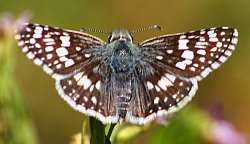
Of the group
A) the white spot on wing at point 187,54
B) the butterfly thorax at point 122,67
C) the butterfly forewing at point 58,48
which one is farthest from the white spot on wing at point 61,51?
the white spot on wing at point 187,54

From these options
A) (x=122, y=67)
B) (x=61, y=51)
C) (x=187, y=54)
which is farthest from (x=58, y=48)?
(x=187, y=54)

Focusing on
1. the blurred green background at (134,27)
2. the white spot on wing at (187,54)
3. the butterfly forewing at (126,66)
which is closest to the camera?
the butterfly forewing at (126,66)

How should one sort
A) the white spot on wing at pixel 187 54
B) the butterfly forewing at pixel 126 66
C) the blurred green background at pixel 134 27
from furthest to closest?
the blurred green background at pixel 134 27 → the white spot on wing at pixel 187 54 → the butterfly forewing at pixel 126 66

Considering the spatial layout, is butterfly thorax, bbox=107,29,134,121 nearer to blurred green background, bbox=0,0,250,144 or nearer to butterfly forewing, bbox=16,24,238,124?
butterfly forewing, bbox=16,24,238,124

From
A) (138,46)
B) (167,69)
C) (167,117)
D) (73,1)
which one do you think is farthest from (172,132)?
(73,1)

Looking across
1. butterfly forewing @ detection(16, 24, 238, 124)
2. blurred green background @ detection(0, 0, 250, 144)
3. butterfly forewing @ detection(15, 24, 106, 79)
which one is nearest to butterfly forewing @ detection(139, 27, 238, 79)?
butterfly forewing @ detection(16, 24, 238, 124)

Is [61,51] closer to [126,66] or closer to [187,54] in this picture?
[126,66]

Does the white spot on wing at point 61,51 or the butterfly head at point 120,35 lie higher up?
the butterfly head at point 120,35

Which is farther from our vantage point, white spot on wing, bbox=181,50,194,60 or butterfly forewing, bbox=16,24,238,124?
white spot on wing, bbox=181,50,194,60

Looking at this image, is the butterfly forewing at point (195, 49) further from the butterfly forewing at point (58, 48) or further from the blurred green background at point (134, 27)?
the blurred green background at point (134, 27)

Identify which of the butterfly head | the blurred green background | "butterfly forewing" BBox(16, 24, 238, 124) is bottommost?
"butterfly forewing" BBox(16, 24, 238, 124)
